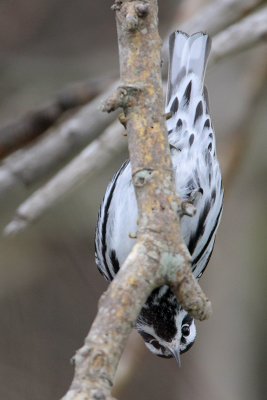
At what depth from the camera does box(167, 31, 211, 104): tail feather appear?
333 cm

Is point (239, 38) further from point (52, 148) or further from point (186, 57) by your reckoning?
point (52, 148)

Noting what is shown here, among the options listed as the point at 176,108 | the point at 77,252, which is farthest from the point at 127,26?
the point at 77,252

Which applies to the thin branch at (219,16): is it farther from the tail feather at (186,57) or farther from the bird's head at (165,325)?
the bird's head at (165,325)

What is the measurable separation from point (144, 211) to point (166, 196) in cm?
6

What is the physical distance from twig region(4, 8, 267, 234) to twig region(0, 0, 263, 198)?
0.26ft

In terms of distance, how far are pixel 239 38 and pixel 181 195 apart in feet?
2.77

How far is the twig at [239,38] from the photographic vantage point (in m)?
3.62

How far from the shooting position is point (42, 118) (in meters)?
3.81

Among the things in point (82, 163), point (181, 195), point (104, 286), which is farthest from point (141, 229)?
point (104, 286)

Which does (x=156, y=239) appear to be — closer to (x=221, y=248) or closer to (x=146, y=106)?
(x=146, y=106)

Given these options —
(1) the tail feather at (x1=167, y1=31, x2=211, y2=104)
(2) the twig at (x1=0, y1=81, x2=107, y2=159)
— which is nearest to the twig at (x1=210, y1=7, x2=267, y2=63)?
(1) the tail feather at (x1=167, y1=31, x2=211, y2=104)

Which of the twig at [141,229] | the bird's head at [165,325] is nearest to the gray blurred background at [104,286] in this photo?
the bird's head at [165,325]

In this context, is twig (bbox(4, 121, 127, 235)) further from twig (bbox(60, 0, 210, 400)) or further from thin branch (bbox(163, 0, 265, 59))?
twig (bbox(60, 0, 210, 400))

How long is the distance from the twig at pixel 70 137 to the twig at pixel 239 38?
0.13 m
